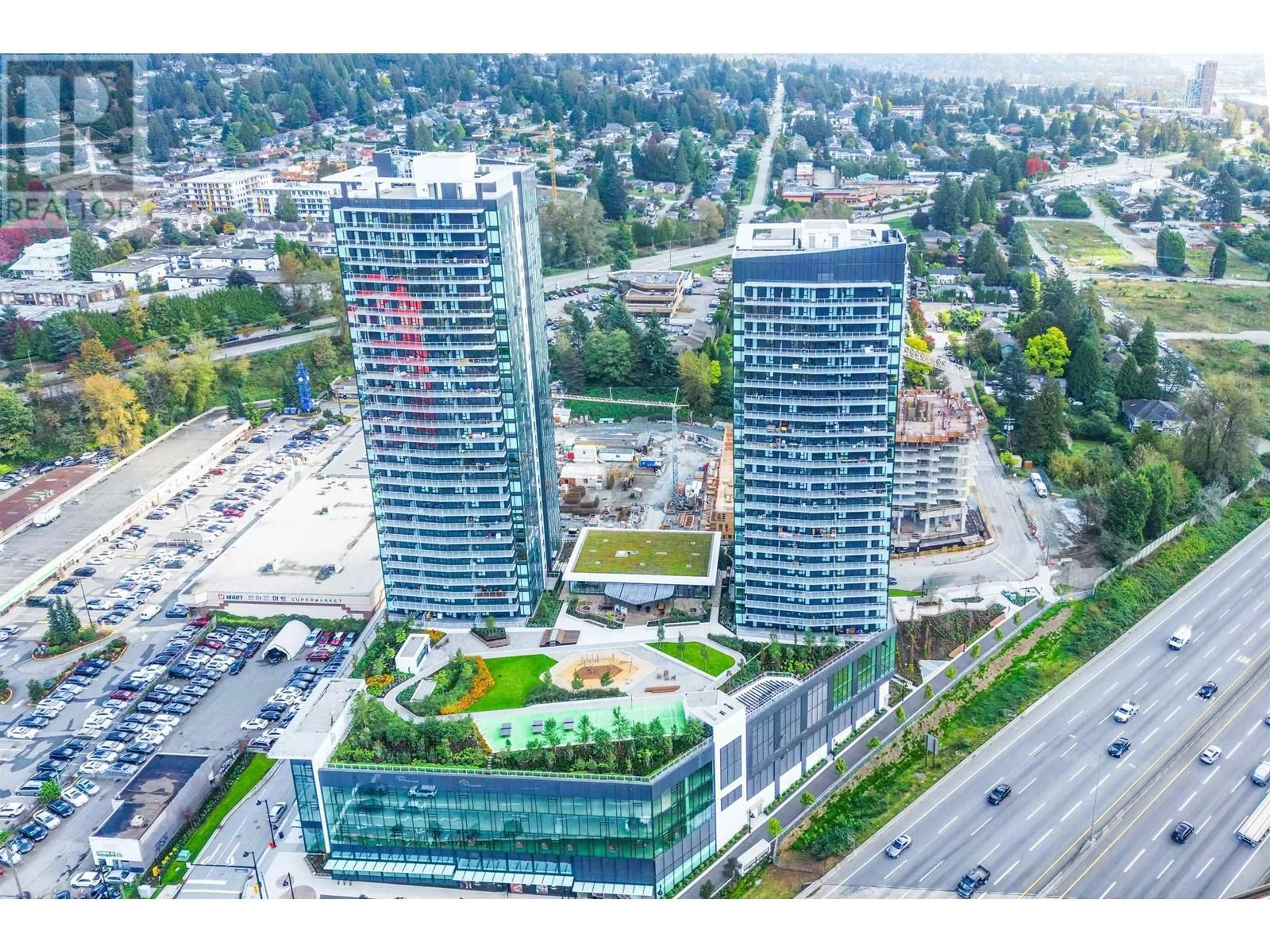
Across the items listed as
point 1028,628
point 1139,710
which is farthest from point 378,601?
point 1139,710

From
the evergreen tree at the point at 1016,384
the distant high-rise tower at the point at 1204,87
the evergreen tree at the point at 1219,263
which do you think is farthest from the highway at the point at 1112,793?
the distant high-rise tower at the point at 1204,87

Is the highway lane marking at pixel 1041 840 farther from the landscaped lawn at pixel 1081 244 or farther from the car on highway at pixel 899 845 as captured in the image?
the landscaped lawn at pixel 1081 244

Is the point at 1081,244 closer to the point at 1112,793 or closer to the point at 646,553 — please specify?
the point at 646,553

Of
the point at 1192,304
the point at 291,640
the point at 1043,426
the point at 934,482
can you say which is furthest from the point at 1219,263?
the point at 291,640

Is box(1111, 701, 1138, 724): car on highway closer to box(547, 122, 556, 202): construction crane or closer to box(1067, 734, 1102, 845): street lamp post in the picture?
box(1067, 734, 1102, 845): street lamp post

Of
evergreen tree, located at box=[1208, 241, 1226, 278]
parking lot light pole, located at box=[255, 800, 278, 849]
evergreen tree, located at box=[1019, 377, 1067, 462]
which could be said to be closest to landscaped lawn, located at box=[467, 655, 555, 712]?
parking lot light pole, located at box=[255, 800, 278, 849]

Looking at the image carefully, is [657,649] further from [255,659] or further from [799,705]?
[255,659]

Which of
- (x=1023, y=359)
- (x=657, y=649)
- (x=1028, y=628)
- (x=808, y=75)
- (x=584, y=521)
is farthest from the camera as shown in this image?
(x=808, y=75)
